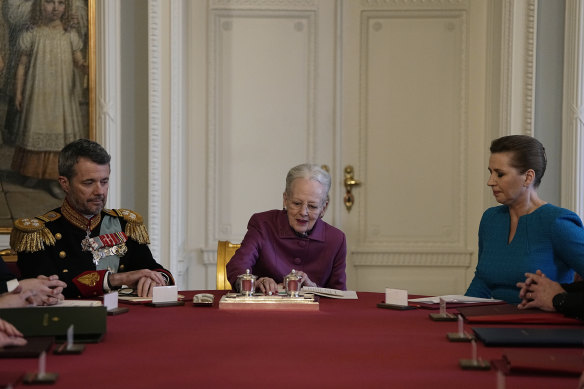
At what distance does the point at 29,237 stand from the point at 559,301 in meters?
2.19

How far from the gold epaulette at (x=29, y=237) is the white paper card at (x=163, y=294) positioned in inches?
28.6

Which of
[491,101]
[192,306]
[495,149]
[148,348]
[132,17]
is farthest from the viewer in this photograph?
[491,101]

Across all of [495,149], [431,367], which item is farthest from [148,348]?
[495,149]

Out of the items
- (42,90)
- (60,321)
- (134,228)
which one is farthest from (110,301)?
(42,90)

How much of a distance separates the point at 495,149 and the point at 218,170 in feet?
10.0

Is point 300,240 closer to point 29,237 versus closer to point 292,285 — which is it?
point 292,285

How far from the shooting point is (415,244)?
648 centimetres

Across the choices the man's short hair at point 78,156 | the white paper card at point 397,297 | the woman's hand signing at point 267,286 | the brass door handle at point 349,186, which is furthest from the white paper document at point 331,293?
the brass door handle at point 349,186

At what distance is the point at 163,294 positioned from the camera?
3.19 m

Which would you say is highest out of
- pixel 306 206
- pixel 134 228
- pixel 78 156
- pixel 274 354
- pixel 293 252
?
pixel 78 156

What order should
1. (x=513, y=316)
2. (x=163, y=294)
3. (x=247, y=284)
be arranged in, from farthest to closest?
(x=247, y=284) → (x=163, y=294) → (x=513, y=316)

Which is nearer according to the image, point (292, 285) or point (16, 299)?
point (16, 299)

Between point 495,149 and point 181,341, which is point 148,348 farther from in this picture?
point 495,149

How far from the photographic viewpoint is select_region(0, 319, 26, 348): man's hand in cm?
221
